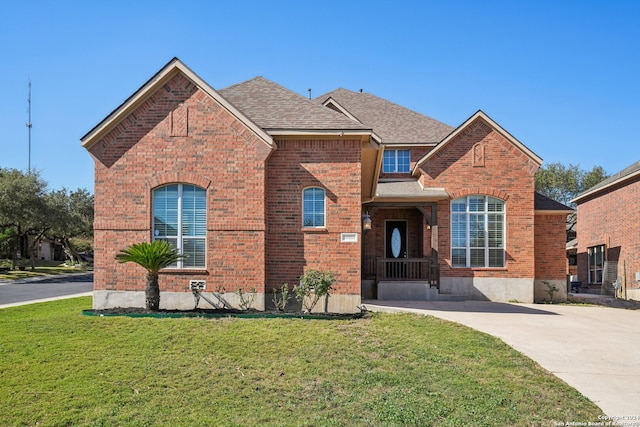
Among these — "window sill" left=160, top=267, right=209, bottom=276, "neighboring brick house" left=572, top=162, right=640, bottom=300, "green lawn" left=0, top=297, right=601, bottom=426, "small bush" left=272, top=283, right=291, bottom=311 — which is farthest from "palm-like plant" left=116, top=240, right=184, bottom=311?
"neighboring brick house" left=572, top=162, right=640, bottom=300

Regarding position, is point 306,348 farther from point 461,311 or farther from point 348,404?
point 461,311

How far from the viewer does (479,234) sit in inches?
708

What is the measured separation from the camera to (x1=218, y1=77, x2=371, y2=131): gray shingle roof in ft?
43.7

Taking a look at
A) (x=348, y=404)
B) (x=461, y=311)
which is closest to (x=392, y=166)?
(x=461, y=311)

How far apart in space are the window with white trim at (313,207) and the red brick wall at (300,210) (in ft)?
0.53

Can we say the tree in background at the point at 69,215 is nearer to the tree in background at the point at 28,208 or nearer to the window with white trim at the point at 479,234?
the tree in background at the point at 28,208

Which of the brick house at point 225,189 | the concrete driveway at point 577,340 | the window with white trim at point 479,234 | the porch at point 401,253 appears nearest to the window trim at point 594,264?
the window with white trim at point 479,234

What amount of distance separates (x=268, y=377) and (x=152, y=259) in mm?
5119

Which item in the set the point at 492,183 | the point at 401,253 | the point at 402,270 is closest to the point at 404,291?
the point at 402,270

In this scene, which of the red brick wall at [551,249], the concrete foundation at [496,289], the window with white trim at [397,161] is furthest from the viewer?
the window with white trim at [397,161]

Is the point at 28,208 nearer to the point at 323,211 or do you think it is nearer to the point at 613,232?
the point at 323,211

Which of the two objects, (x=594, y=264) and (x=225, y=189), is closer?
(x=225, y=189)

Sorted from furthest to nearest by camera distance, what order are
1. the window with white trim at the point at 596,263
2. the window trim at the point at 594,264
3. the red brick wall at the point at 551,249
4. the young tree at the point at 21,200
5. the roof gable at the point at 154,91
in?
the young tree at the point at 21,200, the window with white trim at the point at 596,263, the window trim at the point at 594,264, the red brick wall at the point at 551,249, the roof gable at the point at 154,91

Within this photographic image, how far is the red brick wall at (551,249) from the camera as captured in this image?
18.7 m
